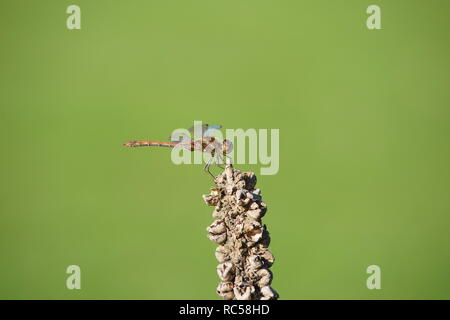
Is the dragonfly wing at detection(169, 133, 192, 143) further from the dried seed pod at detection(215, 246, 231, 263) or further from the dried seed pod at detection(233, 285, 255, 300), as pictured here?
the dried seed pod at detection(233, 285, 255, 300)

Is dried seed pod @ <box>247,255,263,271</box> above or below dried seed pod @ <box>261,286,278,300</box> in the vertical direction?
above


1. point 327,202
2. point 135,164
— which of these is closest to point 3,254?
point 135,164

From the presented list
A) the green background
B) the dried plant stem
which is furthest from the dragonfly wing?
the green background

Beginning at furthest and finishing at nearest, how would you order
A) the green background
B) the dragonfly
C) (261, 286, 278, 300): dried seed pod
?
the green background, the dragonfly, (261, 286, 278, 300): dried seed pod

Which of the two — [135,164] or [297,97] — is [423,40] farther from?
[135,164]

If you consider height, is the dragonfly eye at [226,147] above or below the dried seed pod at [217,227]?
above

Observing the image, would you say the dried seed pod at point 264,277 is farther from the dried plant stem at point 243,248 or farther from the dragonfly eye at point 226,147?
the dragonfly eye at point 226,147

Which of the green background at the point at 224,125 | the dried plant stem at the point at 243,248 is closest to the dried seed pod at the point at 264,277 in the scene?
the dried plant stem at the point at 243,248
